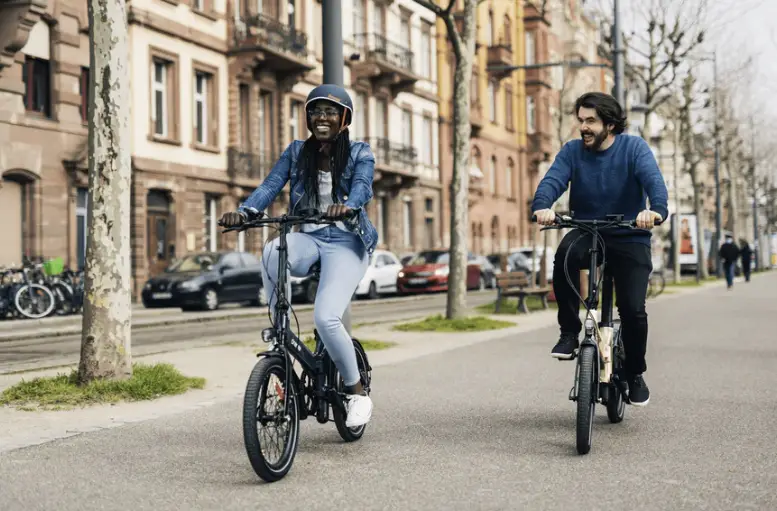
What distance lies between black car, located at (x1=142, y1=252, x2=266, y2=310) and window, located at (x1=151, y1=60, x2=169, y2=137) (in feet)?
16.7

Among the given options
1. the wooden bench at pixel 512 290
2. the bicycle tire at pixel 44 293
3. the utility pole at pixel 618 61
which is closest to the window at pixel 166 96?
the bicycle tire at pixel 44 293

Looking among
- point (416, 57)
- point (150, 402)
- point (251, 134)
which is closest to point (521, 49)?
point (416, 57)

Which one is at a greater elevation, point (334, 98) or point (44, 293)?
point (334, 98)

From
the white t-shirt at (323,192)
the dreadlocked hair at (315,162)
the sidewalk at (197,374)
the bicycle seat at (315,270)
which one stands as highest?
the dreadlocked hair at (315,162)

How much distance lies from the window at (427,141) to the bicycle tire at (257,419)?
136 ft

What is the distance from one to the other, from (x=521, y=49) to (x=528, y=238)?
9667 millimetres

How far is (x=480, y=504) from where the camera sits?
15.3 feet

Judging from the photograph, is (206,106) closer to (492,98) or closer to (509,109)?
(492,98)

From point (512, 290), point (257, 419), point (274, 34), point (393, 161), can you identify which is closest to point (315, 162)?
point (257, 419)

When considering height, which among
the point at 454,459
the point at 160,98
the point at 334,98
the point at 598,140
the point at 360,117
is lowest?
the point at 454,459

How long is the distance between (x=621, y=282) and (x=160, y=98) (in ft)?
82.2

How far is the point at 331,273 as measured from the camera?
5.71 metres

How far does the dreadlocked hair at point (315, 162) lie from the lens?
5.80m

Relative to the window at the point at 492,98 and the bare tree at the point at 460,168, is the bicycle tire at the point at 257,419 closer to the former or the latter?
the bare tree at the point at 460,168
